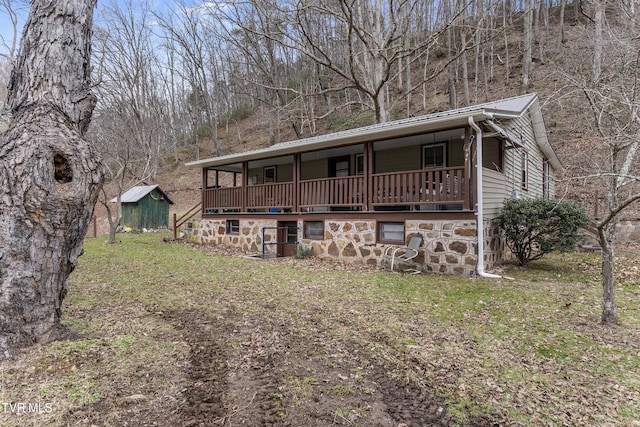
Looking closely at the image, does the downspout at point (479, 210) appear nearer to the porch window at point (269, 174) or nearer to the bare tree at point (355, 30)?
the bare tree at point (355, 30)

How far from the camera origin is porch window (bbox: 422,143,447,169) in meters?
9.94

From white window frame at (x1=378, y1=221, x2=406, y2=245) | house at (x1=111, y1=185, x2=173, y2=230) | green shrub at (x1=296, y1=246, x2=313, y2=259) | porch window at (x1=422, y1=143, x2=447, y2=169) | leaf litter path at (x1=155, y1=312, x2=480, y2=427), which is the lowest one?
leaf litter path at (x1=155, y1=312, x2=480, y2=427)

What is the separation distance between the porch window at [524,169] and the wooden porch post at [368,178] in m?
5.46

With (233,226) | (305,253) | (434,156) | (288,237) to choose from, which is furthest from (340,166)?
(233,226)

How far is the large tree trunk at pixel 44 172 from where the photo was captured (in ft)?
9.84

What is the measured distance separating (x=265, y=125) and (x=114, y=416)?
1211 inches

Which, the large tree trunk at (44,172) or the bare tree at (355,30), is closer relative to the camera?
the large tree trunk at (44,172)

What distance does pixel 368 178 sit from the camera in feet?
29.6

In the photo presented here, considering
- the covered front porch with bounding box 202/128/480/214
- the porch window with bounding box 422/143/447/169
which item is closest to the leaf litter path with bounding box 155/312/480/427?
the covered front porch with bounding box 202/128/480/214

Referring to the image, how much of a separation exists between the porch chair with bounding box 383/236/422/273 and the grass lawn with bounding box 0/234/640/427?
167 centimetres

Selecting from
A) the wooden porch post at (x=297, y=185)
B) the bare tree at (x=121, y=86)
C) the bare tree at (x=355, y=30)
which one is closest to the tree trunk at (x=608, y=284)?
the wooden porch post at (x=297, y=185)

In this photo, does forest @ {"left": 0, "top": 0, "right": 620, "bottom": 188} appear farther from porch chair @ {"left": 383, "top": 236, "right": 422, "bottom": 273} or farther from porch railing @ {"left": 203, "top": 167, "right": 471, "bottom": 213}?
porch chair @ {"left": 383, "top": 236, "right": 422, "bottom": 273}

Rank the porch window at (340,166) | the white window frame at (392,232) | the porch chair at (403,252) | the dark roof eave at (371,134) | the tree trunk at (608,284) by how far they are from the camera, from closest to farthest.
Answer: the tree trunk at (608,284) → the dark roof eave at (371,134) → the porch chair at (403,252) → the white window frame at (392,232) → the porch window at (340,166)

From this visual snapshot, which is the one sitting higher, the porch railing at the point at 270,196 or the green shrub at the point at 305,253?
the porch railing at the point at 270,196
